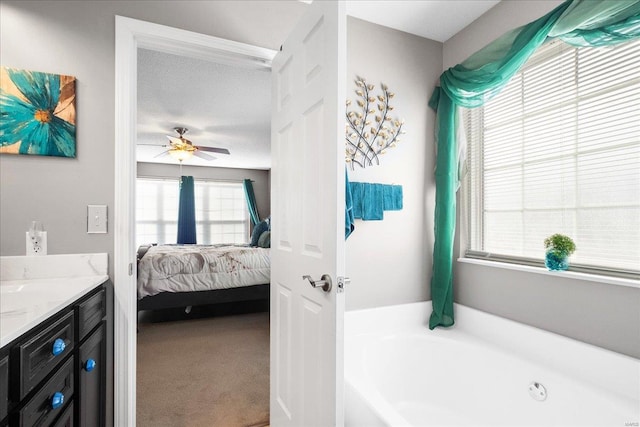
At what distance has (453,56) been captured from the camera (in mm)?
2305

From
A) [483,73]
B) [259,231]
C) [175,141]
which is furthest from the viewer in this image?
[259,231]

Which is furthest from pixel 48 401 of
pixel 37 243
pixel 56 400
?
pixel 37 243

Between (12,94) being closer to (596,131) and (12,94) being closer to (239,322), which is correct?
(596,131)

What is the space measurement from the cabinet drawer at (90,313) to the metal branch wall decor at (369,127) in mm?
1514

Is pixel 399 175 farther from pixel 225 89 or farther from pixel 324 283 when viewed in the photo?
pixel 225 89

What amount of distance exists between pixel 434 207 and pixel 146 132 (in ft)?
14.0

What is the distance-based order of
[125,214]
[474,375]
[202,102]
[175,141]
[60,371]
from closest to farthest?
[60,371] → [125,214] → [474,375] → [202,102] → [175,141]

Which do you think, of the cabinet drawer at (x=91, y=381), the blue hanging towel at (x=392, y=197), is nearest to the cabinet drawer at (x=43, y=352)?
the cabinet drawer at (x=91, y=381)

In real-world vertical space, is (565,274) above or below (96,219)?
below

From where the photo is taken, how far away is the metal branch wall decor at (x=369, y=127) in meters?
2.10

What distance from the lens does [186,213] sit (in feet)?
22.9

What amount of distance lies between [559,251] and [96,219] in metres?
2.28

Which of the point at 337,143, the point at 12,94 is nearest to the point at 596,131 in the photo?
the point at 337,143

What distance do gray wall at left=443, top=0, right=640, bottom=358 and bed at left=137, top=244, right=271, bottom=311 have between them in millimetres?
2547
